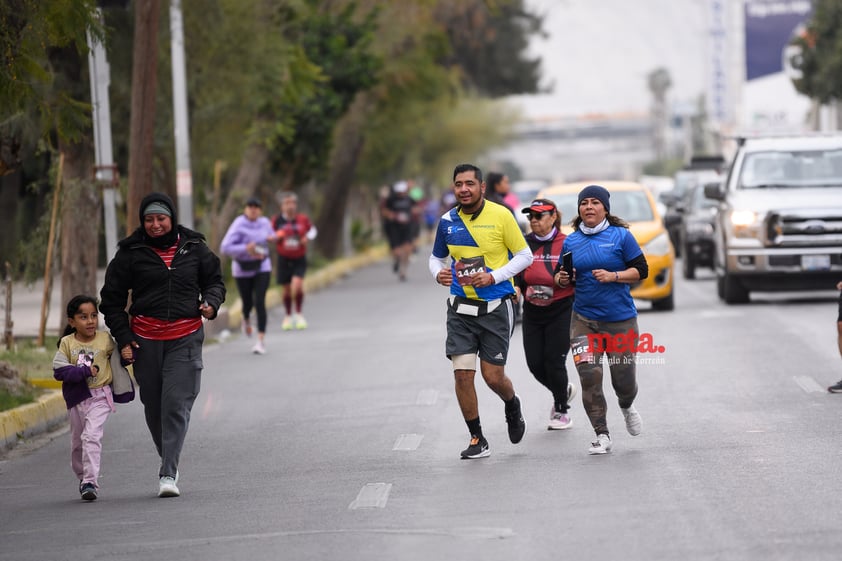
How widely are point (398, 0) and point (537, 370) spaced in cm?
2684

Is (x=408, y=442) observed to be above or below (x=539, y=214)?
below

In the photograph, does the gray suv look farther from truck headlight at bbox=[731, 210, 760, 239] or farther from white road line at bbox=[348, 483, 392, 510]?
white road line at bbox=[348, 483, 392, 510]

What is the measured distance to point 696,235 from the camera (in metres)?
30.0

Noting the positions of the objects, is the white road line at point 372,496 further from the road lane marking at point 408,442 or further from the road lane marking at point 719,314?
the road lane marking at point 719,314

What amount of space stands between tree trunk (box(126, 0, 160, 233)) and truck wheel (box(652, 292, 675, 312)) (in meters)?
6.75

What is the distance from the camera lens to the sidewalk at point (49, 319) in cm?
1348

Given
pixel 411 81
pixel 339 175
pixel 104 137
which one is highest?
pixel 411 81

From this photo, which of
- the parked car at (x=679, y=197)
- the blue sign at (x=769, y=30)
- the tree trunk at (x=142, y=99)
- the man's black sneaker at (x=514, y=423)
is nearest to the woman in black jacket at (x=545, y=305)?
the man's black sneaker at (x=514, y=423)

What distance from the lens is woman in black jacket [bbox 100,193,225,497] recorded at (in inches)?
401

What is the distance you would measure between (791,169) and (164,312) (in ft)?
46.4

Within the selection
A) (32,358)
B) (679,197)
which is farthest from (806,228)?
(32,358)

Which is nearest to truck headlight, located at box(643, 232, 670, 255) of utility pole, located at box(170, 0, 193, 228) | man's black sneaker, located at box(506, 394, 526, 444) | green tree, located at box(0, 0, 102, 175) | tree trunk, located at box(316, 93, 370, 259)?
utility pole, located at box(170, 0, 193, 228)

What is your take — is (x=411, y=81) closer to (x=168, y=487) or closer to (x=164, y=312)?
(x=164, y=312)

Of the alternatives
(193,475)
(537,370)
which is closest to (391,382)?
(537,370)
